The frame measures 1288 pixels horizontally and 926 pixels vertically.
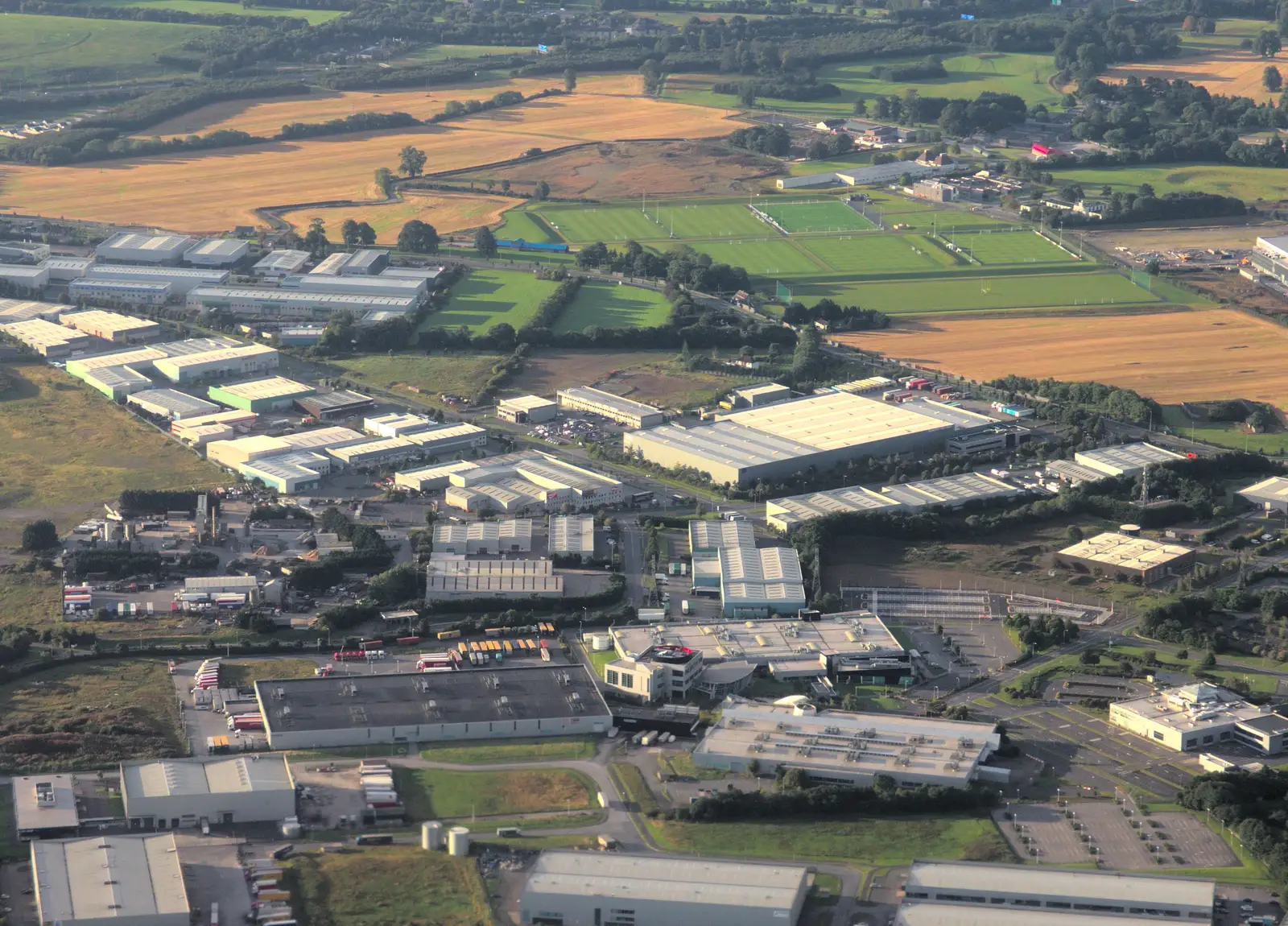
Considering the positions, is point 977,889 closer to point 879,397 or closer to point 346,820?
point 346,820

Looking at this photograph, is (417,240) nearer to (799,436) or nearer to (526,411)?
(526,411)

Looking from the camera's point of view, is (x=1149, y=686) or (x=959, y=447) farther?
(x=959, y=447)

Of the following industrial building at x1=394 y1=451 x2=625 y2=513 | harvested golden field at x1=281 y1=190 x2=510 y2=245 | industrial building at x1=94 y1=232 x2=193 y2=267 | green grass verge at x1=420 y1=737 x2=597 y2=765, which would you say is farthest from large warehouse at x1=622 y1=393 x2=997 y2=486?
industrial building at x1=94 y1=232 x2=193 y2=267

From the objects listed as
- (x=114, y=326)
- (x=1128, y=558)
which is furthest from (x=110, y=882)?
(x=114, y=326)

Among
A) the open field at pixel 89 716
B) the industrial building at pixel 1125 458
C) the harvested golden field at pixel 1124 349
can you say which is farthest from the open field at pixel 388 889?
the harvested golden field at pixel 1124 349

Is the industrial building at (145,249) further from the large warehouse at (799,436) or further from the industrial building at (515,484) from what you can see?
the large warehouse at (799,436)

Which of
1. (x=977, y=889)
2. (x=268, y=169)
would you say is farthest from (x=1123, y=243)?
(x=977, y=889)
